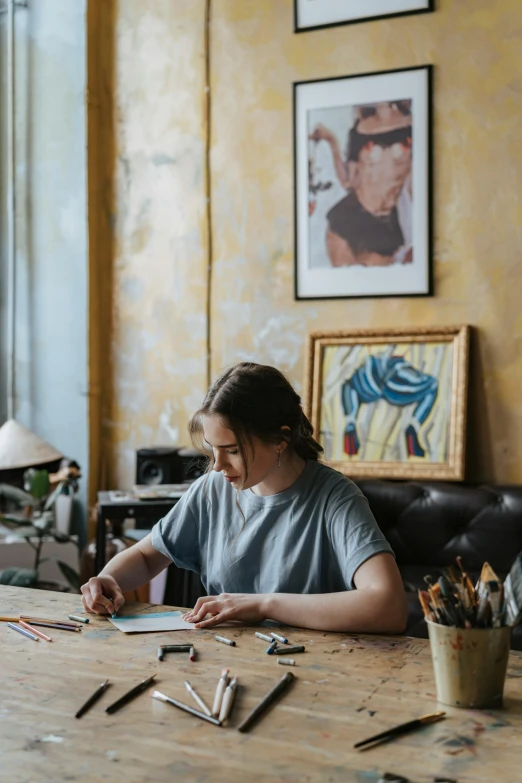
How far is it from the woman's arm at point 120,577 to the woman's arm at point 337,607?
208 millimetres

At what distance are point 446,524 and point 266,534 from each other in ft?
5.31

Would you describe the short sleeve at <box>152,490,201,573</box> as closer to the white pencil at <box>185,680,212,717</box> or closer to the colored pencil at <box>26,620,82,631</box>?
the colored pencil at <box>26,620,82,631</box>

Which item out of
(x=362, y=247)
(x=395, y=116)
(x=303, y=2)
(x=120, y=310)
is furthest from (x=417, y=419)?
(x=303, y=2)

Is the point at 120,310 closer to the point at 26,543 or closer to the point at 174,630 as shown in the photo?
the point at 26,543

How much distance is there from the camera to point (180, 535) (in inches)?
88.0

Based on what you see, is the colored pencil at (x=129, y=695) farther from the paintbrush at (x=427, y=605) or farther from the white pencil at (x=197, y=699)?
the paintbrush at (x=427, y=605)

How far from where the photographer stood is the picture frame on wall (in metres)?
3.76

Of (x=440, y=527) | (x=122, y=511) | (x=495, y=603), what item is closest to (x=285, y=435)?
(x=495, y=603)

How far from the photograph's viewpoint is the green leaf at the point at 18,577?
11.8ft

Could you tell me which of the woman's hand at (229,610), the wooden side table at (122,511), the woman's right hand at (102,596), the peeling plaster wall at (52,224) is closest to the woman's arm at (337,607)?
the woman's hand at (229,610)

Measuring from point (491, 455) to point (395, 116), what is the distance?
1.52m

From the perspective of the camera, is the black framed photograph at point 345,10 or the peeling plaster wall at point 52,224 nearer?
the black framed photograph at point 345,10

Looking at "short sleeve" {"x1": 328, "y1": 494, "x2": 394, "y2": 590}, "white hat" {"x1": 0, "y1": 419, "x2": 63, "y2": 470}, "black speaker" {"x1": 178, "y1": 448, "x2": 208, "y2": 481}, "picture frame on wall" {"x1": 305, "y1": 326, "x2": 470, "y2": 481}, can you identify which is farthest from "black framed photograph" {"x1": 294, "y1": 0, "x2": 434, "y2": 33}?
"short sleeve" {"x1": 328, "y1": 494, "x2": 394, "y2": 590}

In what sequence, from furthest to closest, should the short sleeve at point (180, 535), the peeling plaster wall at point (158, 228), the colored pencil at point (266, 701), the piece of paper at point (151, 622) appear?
1. the peeling plaster wall at point (158, 228)
2. the short sleeve at point (180, 535)
3. the piece of paper at point (151, 622)
4. the colored pencil at point (266, 701)
